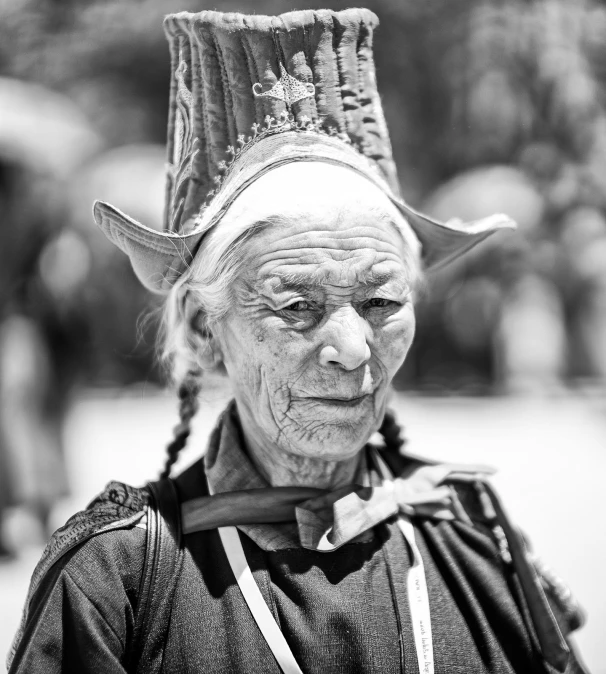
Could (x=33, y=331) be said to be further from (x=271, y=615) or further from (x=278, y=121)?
(x=271, y=615)

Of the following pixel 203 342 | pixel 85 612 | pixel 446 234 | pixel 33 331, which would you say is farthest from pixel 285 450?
pixel 33 331

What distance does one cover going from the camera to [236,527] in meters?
1.83

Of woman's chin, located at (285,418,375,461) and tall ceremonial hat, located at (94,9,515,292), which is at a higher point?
tall ceremonial hat, located at (94,9,515,292)

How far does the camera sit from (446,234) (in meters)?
2.05

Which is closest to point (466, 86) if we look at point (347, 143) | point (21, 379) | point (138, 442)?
point (138, 442)

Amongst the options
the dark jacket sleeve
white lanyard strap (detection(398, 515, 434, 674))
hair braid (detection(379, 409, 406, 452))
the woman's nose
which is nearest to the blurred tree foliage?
hair braid (detection(379, 409, 406, 452))

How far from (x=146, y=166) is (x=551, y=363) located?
6.17 metres

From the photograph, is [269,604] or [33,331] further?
[33,331]

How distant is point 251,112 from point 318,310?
48 centimetres

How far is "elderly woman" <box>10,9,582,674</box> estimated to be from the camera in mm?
1699

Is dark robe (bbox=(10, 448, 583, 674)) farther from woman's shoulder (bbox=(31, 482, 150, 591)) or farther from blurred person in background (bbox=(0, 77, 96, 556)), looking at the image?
blurred person in background (bbox=(0, 77, 96, 556))

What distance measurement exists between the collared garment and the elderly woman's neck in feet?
0.15

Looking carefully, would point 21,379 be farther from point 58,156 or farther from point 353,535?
point 353,535

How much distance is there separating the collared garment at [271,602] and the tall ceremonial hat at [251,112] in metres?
0.50
